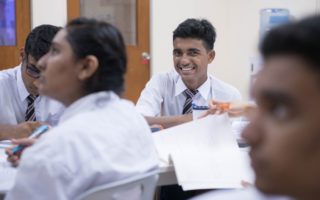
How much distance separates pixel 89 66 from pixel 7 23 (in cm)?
299

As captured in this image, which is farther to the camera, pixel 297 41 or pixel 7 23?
pixel 7 23

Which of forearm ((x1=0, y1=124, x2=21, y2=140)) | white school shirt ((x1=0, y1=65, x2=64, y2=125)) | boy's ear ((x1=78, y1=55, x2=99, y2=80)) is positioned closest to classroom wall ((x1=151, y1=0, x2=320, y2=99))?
white school shirt ((x1=0, y1=65, x2=64, y2=125))

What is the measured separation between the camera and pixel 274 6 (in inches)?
193

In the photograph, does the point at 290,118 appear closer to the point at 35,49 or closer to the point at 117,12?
the point at 35,49

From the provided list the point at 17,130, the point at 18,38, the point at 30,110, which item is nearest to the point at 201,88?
the point at 30,110

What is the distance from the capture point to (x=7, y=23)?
3.87 m

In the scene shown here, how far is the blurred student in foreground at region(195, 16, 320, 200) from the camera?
1.62 feet

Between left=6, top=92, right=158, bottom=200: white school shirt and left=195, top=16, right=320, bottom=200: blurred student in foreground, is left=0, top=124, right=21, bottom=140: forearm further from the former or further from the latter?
left=195, top=16, right=320, bottom=200: blurred student in foreground

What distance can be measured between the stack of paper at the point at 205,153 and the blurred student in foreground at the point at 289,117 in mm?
938

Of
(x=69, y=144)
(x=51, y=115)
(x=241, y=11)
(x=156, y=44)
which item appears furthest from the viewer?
(x=241, y=11)

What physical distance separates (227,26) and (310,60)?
5105 mm

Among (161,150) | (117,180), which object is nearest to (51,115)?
(161,150)

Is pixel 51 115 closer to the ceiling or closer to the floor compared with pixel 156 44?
closer to the floor

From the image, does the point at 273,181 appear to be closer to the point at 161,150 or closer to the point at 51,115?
the point at 161,150
